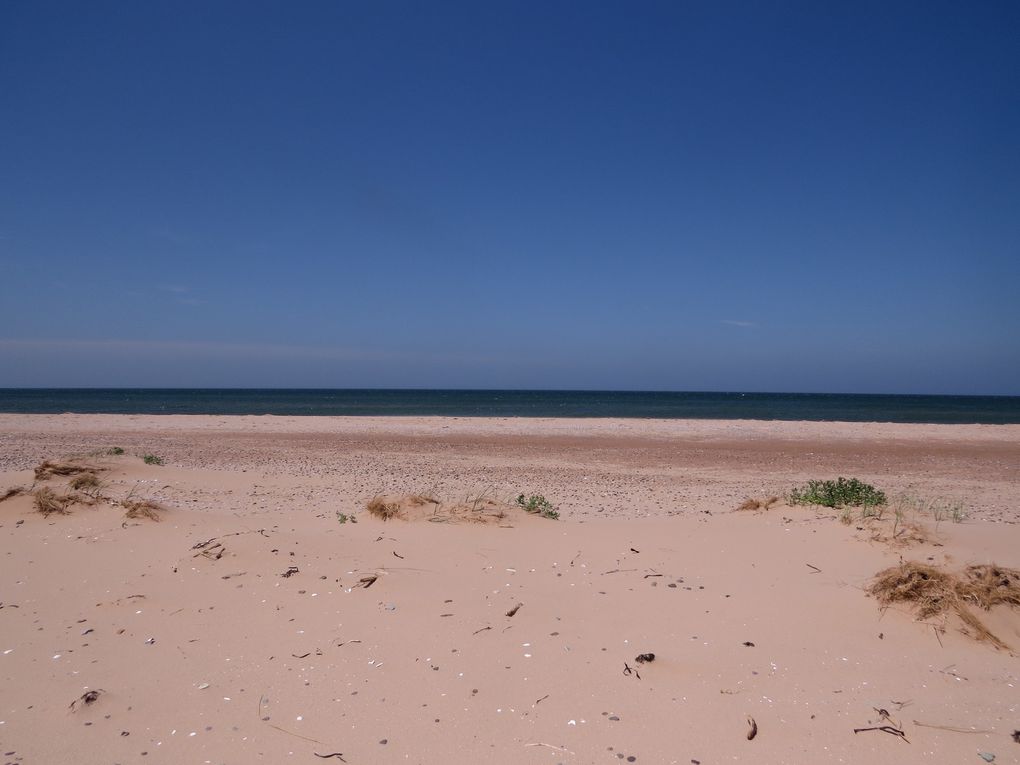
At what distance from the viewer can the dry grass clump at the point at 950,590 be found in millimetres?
4043

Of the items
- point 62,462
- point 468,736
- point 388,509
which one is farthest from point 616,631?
point 62,462

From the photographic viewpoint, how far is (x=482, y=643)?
3844 millimetres

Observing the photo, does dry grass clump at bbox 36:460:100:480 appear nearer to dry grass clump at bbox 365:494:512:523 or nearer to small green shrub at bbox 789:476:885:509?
dry grass clump at bbox 365:494:512:523

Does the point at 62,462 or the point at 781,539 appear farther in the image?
the point at 62,462

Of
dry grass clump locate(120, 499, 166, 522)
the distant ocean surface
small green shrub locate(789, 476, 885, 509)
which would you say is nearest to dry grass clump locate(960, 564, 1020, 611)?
small green shrub locate(789, 476, 885, 509)

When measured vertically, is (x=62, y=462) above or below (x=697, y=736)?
above

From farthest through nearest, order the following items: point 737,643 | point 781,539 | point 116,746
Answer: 1. point 781,539
2. point 737,643
3. point 116,746

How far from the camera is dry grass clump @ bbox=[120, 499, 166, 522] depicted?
20.7ft

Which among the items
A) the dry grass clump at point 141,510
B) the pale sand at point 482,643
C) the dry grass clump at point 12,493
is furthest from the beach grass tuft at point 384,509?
the dry grass clump at point 12,493

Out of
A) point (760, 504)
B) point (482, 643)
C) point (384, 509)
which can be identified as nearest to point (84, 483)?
point (384, 509)

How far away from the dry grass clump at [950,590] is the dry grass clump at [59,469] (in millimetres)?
10101

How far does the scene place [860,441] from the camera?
23.7 metres

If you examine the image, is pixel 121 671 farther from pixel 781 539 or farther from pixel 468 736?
pixel 781 539

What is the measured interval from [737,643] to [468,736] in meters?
1.93
